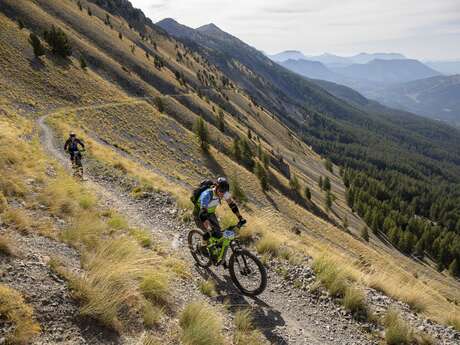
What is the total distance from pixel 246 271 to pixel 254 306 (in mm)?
1049

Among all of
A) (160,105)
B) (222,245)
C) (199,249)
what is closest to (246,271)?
(222,245)

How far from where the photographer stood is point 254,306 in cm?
909

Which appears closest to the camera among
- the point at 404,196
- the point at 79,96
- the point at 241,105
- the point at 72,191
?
the point at 72,191

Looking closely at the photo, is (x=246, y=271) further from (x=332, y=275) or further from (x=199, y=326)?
(x=199, y=326)

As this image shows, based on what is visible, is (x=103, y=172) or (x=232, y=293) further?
(x=103, y=172)

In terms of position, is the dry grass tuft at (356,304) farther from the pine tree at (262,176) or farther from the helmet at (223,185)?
the pine tree at (262,176)

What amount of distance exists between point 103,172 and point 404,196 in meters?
207

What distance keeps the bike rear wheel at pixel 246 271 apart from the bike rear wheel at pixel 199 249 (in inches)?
42.2

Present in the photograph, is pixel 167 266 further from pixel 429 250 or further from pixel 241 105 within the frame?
pixel 241 105

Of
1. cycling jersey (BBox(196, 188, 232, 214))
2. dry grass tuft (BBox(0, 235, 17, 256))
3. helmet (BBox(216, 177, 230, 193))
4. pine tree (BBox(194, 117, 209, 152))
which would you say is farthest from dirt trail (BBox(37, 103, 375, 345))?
pine tree (BBox(194, 117, 209, 152))

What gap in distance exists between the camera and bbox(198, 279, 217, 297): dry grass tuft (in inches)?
361

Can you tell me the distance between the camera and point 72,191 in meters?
12.9

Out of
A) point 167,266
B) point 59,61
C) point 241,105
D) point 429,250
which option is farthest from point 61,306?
point 241,105

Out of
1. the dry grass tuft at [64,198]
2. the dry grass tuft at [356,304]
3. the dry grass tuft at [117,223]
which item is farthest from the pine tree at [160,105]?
the dry grass tuft at [356,304]
